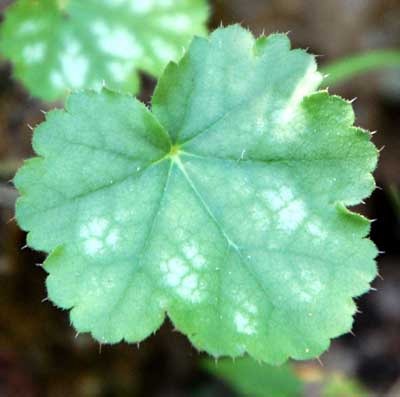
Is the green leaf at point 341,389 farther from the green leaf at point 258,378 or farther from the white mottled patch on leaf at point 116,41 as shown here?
the white mottled patch on leaf at point 116,41

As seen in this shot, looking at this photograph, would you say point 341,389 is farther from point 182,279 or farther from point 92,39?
point 92,39

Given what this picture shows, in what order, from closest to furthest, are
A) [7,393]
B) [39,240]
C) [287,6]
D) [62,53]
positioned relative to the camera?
1. [39,240]
2. [62,53]
3. [7,393]
4. [287,6]

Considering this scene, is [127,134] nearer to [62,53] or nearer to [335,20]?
[62,53]

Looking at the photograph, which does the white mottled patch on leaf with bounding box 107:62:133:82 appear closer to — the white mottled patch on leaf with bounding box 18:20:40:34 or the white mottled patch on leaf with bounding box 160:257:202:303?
the white mottled patch on leaf with bounding box 18:20:40:34

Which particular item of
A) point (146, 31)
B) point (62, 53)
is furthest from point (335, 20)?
point (62, 53)

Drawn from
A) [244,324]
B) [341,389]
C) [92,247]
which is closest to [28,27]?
[92,247]
